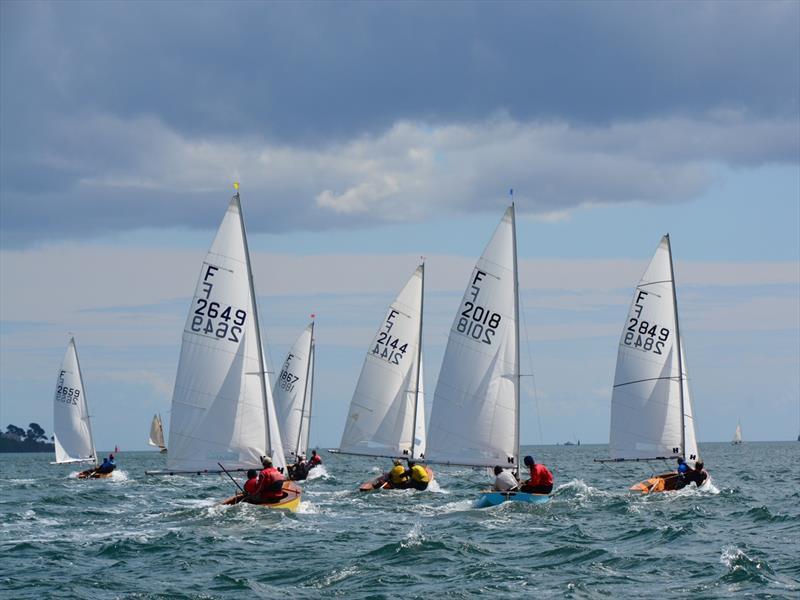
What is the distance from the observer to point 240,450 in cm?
3244

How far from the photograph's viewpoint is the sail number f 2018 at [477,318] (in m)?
36.8

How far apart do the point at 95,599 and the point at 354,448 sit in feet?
92.4

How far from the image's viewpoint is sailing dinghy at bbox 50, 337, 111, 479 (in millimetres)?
70688

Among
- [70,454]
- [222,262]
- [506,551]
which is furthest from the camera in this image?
[70,454]

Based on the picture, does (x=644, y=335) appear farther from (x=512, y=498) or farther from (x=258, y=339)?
(x=258, y=339)

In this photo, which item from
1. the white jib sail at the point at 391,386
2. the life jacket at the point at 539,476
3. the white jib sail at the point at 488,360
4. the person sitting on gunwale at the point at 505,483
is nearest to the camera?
the life jacket at the point at 539,476

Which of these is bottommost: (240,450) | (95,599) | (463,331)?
(95,599)

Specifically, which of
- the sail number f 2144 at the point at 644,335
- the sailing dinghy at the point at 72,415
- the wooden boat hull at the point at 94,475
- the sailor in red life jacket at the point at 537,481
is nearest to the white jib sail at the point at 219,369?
the sailor in red life jacket at the point at 537,481

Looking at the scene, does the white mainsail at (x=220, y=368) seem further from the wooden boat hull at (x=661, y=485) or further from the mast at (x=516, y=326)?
the wooden boat hull at (x=661, y=485)

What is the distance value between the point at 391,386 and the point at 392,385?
0.08 m

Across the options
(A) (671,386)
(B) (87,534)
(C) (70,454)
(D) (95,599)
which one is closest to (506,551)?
(D) (95,599)

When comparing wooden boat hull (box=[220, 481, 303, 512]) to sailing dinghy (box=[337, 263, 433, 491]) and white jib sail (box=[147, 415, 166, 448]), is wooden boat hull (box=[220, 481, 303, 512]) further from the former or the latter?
white jib sail (box=[147, 415, 166, 448])

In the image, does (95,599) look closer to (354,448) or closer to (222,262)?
(222,262)

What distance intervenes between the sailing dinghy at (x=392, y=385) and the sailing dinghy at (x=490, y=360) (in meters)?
10.8
